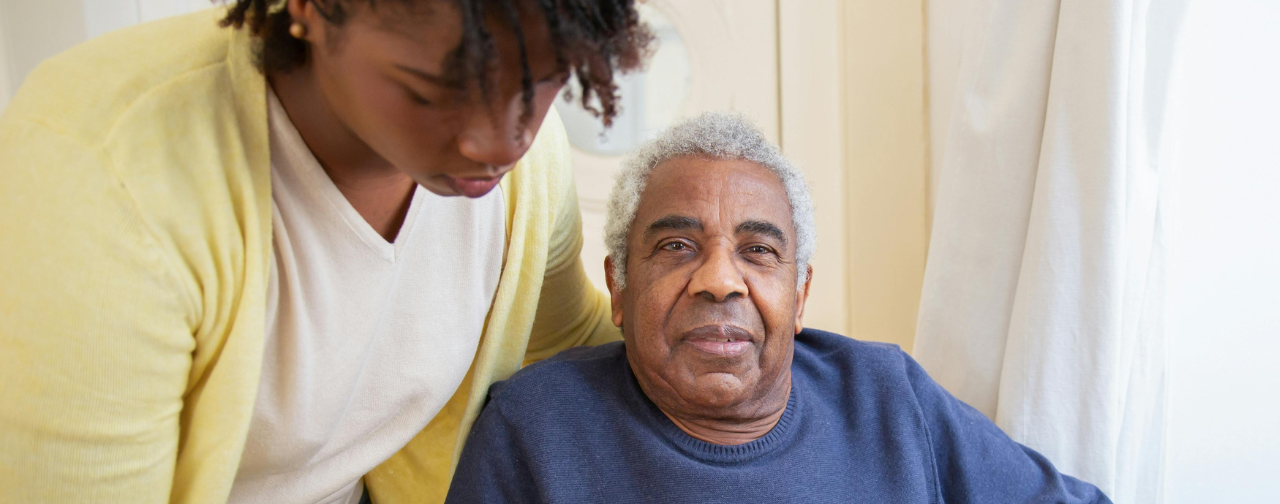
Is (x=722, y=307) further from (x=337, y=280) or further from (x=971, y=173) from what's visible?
(x=971, y=173)

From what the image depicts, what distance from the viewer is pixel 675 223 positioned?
1.37 m

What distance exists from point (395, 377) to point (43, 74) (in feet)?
1.82

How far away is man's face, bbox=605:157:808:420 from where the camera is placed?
51.9 inches

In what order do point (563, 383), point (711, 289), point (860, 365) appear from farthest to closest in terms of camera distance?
point (860, 365)
point (563, 383)
point (711, 289)

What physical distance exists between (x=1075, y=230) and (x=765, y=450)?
68 centimetres

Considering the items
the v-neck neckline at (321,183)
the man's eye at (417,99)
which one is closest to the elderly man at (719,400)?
the v-neck neckline at (321,183)

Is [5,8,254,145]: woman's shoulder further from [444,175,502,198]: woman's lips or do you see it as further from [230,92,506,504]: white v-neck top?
[444,175,502,198]: woman's lips

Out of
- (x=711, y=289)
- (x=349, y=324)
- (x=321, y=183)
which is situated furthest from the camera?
(x=711, y=289)

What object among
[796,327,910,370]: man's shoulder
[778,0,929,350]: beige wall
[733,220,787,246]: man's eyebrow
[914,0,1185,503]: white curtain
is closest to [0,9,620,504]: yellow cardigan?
[733,220,787,246]: man's eyebrow

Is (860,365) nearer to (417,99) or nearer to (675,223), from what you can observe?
(675,223)

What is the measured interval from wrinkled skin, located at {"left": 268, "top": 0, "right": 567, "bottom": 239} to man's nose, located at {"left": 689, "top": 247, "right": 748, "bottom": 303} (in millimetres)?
547

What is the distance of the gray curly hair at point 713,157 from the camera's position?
1432mm

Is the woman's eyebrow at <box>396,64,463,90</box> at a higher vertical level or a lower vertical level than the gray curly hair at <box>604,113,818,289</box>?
higher

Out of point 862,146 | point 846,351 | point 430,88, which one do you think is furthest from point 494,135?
point 862,146
